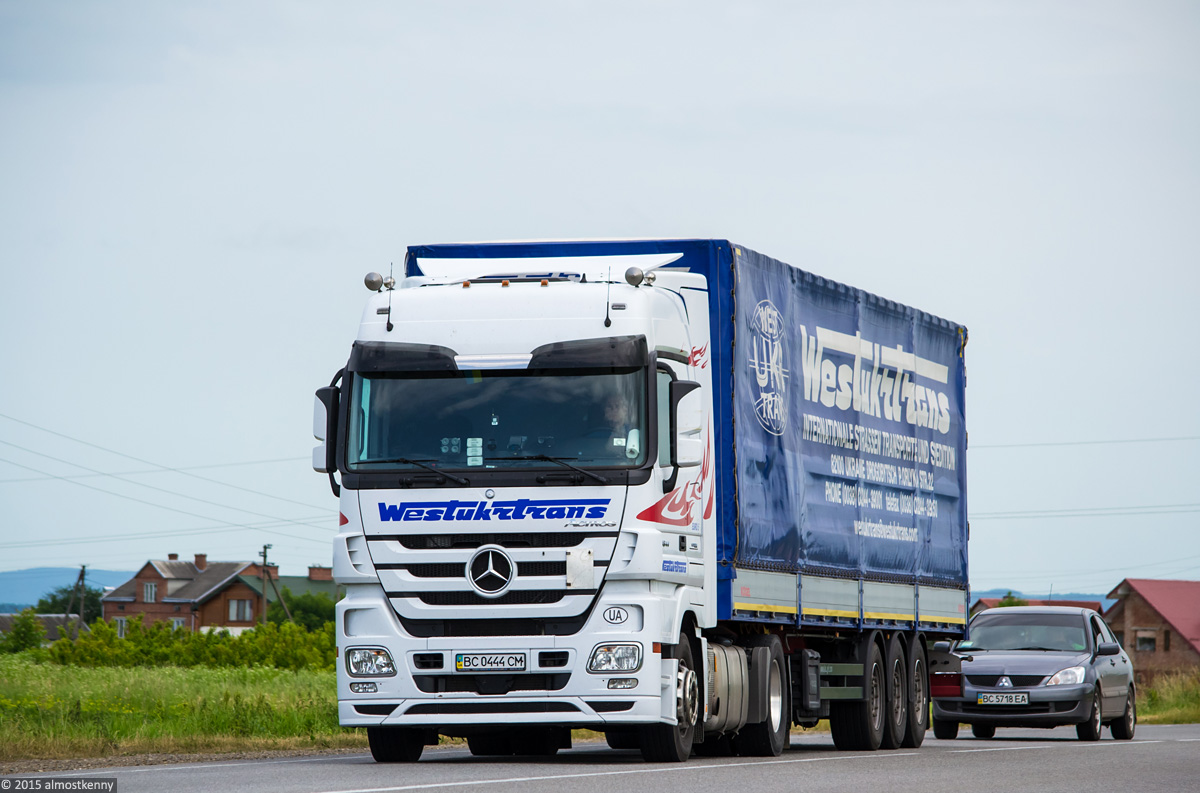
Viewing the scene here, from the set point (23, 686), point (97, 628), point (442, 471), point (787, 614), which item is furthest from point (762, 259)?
point (97, 628)

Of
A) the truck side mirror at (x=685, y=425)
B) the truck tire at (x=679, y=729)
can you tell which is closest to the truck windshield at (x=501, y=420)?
the truck side mirror at (x=685, y=425)

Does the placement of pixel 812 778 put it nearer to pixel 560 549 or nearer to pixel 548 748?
pixel 560 549

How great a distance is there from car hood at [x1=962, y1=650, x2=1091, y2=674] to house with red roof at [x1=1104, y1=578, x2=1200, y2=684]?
2859 inches

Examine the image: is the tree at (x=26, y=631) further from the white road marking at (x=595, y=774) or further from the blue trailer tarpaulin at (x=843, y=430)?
the white road marking at (x=595, y=774)

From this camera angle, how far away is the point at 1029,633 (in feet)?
78.6

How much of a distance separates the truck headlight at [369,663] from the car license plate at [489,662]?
527 millimetres

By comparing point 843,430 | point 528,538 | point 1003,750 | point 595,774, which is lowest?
point 1003,750

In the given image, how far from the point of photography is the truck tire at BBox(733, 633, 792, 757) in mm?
15914

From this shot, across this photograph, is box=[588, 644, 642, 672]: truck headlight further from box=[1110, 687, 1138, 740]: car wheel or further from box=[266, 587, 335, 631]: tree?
box=[266, 587, 335, 631]: tree

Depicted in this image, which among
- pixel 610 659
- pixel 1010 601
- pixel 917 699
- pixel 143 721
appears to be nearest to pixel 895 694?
pixel 917 699

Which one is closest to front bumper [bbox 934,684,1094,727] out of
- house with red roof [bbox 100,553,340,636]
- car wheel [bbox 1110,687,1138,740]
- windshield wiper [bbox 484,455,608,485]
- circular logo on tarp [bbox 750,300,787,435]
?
car wheel [bbox 1110,687,1138,740]

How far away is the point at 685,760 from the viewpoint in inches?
551

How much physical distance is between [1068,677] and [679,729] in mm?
10512

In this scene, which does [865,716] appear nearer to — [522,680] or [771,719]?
[771,719]
